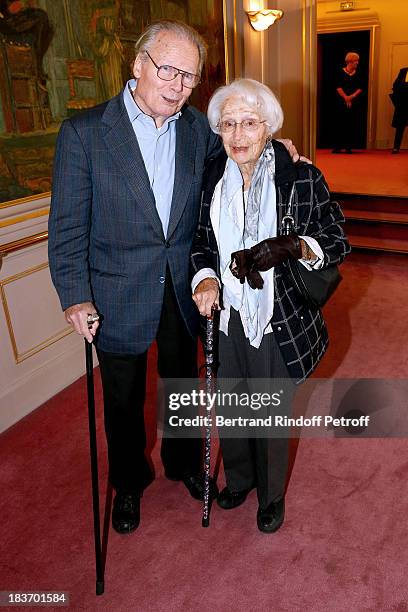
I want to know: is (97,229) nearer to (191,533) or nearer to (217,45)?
(191,533)

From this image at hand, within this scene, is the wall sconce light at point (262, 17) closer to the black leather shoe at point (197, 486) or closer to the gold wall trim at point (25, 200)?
the gold wall trim at point (25, 200)

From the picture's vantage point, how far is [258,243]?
1.75 meters

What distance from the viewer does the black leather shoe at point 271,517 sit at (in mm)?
2154

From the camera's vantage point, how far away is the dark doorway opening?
1008cm

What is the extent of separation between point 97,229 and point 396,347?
2.64m

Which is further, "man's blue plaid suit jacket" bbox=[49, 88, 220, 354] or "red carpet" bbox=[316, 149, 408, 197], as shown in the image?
"red carpet" bbox=[316, 149, 408, 197]

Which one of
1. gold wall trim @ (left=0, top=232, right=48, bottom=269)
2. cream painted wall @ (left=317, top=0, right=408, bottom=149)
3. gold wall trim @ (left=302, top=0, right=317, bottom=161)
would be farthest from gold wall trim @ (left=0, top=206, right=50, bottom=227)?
cream painted wall @ (left=317, top=0, right=408, bottom=149)

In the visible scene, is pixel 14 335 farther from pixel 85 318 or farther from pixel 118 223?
pixel 118 223

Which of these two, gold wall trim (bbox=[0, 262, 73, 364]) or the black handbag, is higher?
the black handbag

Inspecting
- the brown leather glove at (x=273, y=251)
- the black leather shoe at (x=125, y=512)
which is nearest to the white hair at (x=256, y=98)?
the brown leather glove at (x=273, y=251)

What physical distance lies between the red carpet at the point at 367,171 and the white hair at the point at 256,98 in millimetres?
4940

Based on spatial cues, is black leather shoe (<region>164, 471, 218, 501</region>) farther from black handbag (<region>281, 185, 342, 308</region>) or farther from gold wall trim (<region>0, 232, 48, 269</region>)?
gold wall trim (<region>0, 232, 48, 269</region>)

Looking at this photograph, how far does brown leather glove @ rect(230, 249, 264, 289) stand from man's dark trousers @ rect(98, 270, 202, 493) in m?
0.29

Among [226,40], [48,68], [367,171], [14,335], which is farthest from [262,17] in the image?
[14,335]
